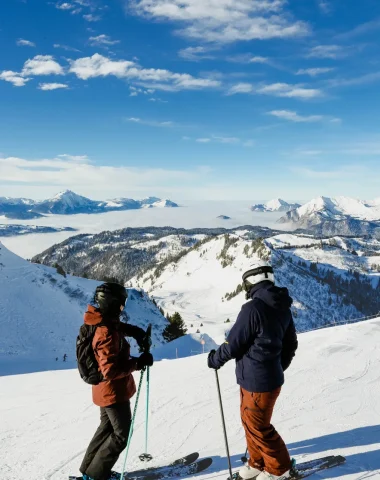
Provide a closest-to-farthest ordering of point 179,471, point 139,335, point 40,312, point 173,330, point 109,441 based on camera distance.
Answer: point 109,441 → point 139,335 → point 179,471 → point 40,312 → point 173,330

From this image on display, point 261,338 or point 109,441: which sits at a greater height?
point 261,338

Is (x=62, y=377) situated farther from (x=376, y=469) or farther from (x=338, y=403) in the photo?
(x=376, y=469)

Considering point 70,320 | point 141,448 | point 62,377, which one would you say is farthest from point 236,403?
point 70,320

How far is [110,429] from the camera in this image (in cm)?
512

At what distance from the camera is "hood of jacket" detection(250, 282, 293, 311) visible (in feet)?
14.8

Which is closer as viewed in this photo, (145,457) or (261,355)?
(261,355)

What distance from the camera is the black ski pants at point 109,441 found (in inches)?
194

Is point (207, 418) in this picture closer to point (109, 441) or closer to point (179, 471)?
point (179, 471)

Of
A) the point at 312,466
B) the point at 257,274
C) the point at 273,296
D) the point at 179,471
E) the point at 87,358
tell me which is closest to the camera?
the point at 273,296

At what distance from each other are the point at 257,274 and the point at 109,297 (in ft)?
6.45

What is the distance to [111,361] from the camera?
4.62 m

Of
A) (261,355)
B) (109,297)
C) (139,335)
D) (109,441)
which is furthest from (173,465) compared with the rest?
(109,297)

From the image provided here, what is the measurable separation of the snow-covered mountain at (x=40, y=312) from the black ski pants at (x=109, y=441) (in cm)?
4083

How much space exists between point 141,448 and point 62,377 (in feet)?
29.8
